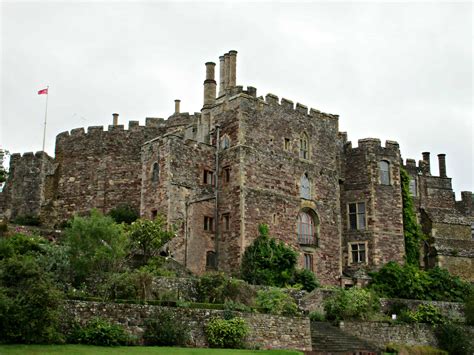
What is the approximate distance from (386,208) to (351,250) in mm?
3737

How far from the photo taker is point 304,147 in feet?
142

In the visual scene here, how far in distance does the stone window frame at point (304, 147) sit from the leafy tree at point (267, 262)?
22.0ft

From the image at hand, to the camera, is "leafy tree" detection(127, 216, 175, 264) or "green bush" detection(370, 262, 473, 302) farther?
"green bush" detection(370, 262, 473, 302)

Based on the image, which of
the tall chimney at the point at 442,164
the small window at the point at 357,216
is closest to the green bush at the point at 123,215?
the small window at the point at 357,216

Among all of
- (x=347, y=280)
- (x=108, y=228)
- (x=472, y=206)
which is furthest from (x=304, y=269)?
(x=472, y=206)

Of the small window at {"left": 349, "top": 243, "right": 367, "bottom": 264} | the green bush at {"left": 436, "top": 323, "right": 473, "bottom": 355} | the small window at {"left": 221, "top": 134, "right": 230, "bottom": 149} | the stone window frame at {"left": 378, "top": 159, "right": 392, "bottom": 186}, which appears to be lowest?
the green bush at {"left": 436, "top": 323, "right": 473, "bottom": 355}

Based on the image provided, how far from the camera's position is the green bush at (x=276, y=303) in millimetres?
28203

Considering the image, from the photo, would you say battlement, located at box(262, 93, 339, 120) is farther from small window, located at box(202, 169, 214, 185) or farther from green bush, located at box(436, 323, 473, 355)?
green bush, located at box(436, 323, 473, 355)

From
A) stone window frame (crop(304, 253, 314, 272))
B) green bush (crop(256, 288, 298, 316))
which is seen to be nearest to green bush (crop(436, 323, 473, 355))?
stone window frame (crop(304, 253, 314, 272))

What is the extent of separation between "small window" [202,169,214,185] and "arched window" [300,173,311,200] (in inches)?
232

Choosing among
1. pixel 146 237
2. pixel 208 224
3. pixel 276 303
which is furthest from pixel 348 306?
pixel 146 237

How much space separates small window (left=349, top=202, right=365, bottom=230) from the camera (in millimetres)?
44812

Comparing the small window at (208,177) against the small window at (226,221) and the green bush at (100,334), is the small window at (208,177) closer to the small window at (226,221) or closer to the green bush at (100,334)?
the small window at (226,221)

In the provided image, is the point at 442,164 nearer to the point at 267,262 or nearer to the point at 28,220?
the point at 267,262
